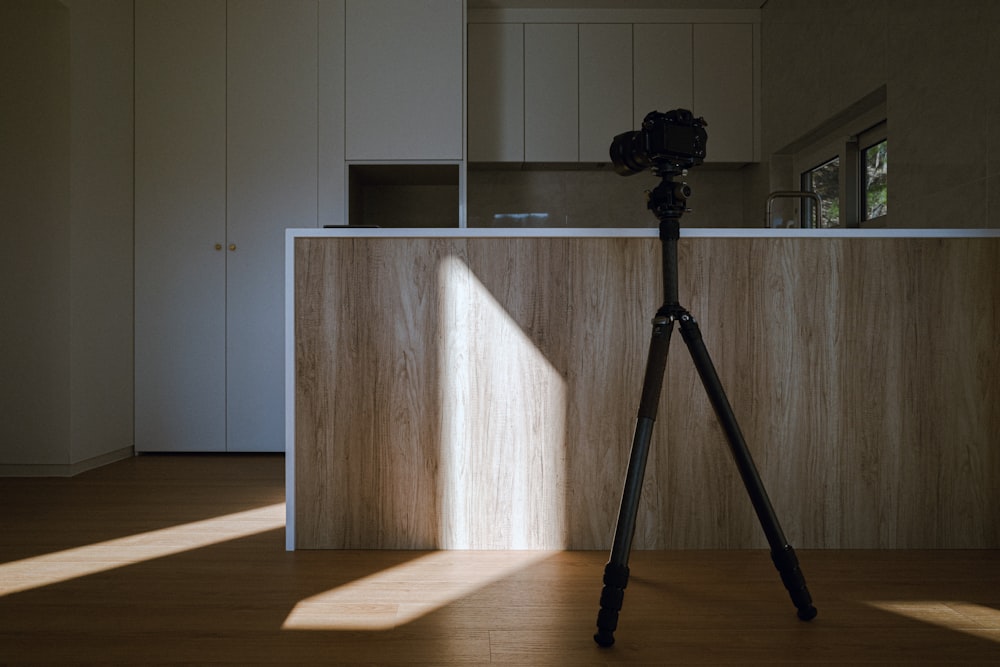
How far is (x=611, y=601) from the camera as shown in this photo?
1429mm

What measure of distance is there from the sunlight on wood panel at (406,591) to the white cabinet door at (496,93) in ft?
9.14

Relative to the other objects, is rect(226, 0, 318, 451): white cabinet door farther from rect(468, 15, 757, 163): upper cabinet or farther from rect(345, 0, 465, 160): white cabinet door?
rect(468, 15, 757, 163): upper cabinet

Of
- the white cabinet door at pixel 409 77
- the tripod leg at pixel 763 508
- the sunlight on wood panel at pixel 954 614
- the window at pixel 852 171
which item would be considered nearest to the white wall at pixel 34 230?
the white cabinet door at pixel 409 77

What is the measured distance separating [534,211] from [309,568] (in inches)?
119

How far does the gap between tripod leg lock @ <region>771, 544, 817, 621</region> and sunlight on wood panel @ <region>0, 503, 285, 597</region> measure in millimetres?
1506

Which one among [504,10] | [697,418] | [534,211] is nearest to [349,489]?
[697,418]

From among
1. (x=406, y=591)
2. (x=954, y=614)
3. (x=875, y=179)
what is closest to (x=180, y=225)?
(x=406, y=591)

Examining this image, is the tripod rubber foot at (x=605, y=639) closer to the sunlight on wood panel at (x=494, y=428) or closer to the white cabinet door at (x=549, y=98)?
the sunlight on wood panel at (x=494, y=428)

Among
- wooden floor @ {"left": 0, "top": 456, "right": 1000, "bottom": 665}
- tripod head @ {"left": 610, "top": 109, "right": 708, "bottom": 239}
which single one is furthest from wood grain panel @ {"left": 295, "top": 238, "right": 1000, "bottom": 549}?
tripod head @ {"left": 610, "top": 109, "right": 708, "bottom": 239}

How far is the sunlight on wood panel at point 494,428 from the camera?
2.11 metres

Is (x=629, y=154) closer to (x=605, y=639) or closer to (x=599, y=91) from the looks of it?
(x=605, y=639)

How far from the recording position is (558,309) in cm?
211

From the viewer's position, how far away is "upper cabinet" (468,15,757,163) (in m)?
4.34

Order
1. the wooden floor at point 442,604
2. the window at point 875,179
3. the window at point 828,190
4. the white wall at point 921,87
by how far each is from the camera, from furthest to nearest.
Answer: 1. the window at point 828,190
2. the window at point 875,179
3. the white wall at point 921,87
4. the wooden floor at point 442,604
